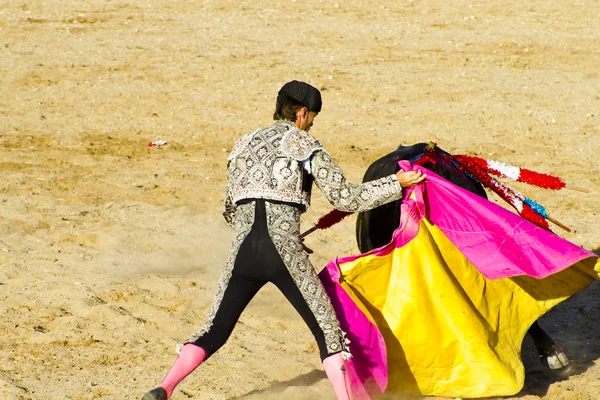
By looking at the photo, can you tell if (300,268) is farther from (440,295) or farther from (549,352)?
(549,352)

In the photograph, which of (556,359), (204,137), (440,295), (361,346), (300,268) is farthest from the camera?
(204,137)

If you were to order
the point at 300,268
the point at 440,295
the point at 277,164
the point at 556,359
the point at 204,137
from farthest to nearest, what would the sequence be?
the point at 204,137, the point at 556,359, the point at 440,295, the point at 300,268, the point at 277,164

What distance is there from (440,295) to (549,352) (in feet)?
2.76

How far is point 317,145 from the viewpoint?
13.4 feet

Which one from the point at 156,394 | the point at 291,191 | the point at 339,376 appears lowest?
the point at 156,394

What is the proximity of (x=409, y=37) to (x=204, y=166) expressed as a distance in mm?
4177

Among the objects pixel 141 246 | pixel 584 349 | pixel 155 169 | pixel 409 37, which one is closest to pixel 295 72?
pixel 409 37

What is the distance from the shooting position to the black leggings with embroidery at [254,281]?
4.13 m

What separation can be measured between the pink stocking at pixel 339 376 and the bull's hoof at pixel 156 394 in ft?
2.42

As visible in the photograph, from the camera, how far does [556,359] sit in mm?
5047

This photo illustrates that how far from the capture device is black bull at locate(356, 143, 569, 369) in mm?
5070

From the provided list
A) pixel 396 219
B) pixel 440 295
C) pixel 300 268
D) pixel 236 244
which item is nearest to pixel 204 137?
pixel 396 219

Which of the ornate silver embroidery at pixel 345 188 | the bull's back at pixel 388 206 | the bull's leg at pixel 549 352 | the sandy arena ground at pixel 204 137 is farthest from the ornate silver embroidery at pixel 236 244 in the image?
the bull's leg at pixel 549 352

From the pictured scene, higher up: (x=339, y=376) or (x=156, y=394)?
(x=339, y=376)
